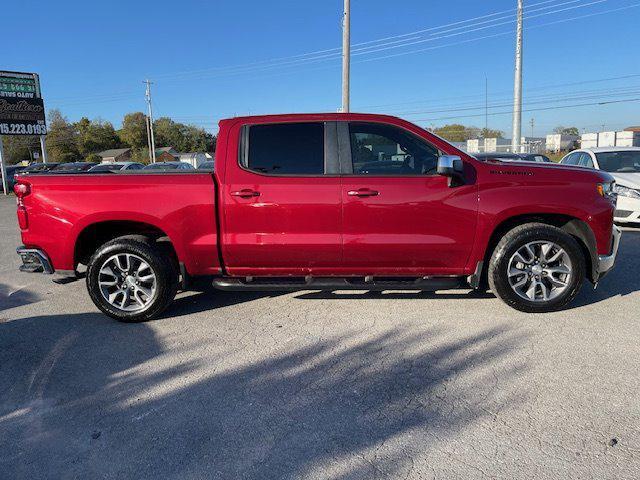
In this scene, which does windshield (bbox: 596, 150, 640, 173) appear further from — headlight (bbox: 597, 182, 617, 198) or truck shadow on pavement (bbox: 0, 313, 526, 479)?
truck shadow on pavement (bbox: 0, 313, 526, 479)

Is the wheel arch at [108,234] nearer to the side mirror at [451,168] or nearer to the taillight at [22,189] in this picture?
the taillight at [22,189]

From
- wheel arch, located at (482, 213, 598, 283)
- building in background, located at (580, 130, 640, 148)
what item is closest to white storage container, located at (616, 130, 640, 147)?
building in background, located at (580, 130, 640, 148)

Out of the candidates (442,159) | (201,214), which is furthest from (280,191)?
(442,159)

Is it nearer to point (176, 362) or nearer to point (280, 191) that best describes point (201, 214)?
point (280, 191)

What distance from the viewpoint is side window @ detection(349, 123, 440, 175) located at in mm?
4449

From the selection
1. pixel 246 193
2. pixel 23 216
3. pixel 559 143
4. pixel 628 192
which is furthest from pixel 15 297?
pixel 559 143

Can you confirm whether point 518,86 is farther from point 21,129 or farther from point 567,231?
point 21,129

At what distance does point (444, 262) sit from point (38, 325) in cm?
397

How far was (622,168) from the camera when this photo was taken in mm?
9688

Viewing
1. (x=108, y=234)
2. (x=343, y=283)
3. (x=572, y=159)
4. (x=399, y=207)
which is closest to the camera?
(x=399, y=207)

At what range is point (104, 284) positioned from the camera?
14.9 ft

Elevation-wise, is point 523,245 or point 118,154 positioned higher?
point 118,154

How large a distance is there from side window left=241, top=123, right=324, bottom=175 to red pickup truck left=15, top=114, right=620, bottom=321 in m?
0.01

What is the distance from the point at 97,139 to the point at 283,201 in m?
99.5
